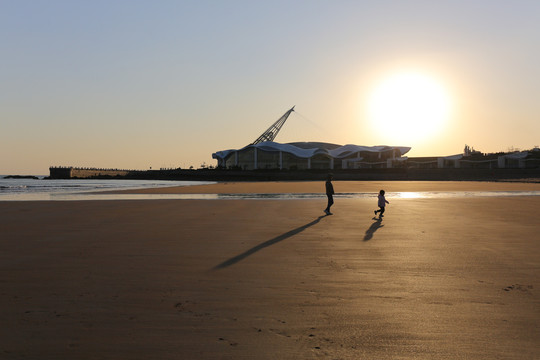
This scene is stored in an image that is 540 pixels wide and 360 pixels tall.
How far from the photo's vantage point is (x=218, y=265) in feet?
26.2

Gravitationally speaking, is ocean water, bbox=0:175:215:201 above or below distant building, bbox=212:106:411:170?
below

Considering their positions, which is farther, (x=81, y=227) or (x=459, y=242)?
(x=81, y=227)

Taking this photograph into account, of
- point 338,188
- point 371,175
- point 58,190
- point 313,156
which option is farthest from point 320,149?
point 58,190

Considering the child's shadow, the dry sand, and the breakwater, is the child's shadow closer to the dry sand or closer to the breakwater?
the dry sand

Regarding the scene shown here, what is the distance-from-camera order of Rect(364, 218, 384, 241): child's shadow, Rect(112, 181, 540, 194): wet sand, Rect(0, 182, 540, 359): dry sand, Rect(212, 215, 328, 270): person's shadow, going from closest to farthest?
Rect(0, 182, 540, 359): dry sand → Rect(212, 215, 328, 270): person's shadow → Rect(364, 218, 384, 241): child's shadow → Rect(112, 181, 540, 194): wet sand

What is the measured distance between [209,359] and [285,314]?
4.71 feet

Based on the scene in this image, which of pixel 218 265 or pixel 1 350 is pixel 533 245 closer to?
pixel 218 265

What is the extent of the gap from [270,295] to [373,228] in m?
7.95

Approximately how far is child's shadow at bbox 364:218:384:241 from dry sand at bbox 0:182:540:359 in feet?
0.59

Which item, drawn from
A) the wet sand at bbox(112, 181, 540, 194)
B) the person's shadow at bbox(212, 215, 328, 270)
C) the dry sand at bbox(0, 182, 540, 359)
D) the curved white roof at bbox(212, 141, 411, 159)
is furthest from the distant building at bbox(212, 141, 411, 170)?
the dry sand at bbox(0, 182, 540, 359)

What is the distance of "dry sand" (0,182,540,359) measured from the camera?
4.32 meters

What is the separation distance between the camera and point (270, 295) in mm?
6043

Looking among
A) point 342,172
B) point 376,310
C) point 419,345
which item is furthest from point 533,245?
point 342,172

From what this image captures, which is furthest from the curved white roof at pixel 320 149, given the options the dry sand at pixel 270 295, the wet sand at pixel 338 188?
the dry sand at pixel 270 295
